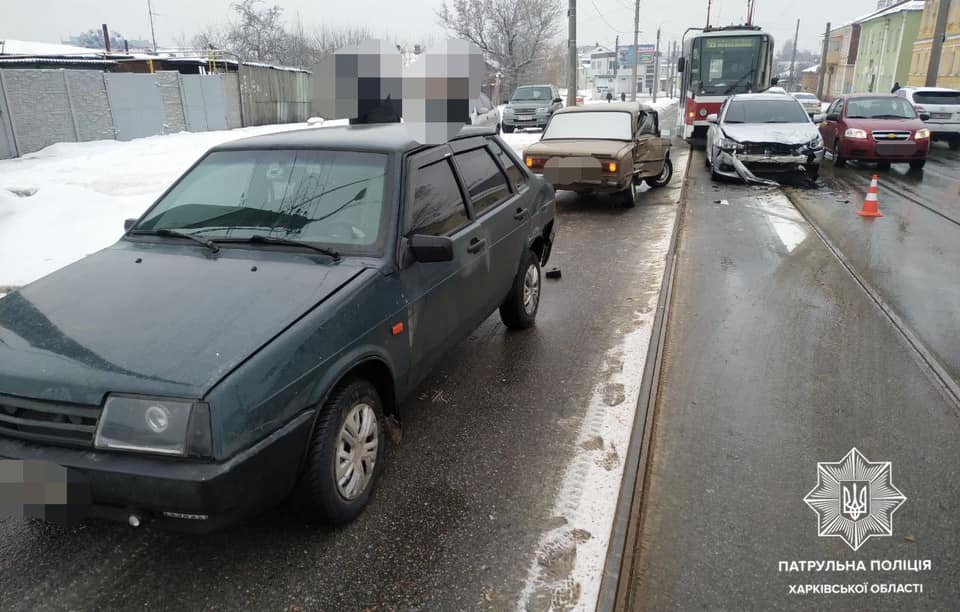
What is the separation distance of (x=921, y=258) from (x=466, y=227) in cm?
600

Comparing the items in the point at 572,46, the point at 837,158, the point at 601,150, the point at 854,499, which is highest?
the point at 572,46

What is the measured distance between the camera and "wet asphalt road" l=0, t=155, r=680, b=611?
265cm

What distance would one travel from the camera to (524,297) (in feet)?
17.7

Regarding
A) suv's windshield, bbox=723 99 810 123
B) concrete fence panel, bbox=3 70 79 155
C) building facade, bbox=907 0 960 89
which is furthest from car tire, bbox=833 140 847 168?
building facade, bbox=907 0 960 89

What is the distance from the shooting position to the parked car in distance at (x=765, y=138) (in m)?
12.4

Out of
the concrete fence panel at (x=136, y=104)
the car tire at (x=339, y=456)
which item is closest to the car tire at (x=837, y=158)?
the car tire at (x=339, y=456)

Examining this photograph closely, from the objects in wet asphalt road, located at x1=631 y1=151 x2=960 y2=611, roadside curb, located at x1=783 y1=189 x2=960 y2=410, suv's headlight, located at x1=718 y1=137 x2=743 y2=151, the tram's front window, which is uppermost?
the tram's front window

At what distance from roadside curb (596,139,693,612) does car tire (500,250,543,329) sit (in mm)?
998

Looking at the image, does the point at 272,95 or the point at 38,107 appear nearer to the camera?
the point at 38,107

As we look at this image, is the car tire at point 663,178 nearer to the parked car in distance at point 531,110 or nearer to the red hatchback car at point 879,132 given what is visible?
the red hatchback car at point 879,132

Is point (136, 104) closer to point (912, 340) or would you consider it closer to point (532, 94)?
point (532, 94)

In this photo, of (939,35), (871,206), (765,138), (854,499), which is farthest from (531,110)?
(854,499)

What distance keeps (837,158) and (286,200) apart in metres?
15.5

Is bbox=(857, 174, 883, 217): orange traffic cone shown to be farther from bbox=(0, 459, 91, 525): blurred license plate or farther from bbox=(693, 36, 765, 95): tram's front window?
bbox=(693, 36, 765, 95): tram's front window
